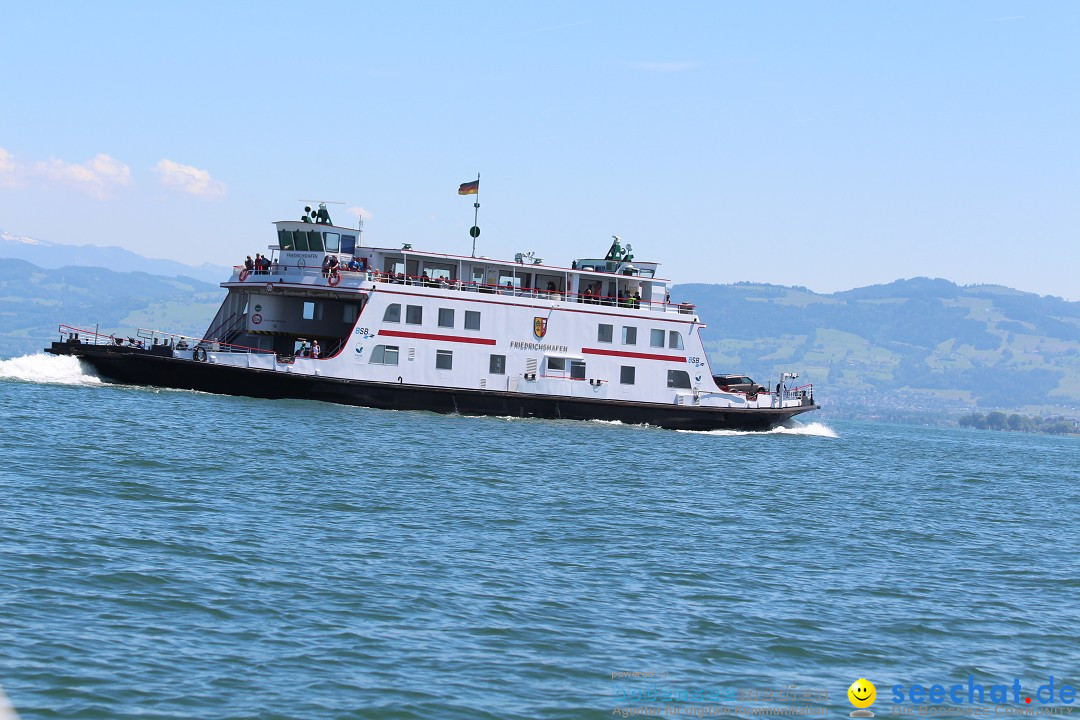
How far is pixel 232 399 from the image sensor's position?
42.4 meters

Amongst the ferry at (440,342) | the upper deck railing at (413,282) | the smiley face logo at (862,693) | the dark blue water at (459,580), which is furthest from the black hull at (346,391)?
the smiley face logo at (862,693)

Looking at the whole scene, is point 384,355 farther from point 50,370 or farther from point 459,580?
point 459,580

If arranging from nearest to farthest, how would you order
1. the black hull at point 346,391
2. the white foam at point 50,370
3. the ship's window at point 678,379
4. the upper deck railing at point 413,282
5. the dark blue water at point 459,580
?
the dark blue water at point 459,580, the black hull at point 346,391, the white foam at point 50,370, the upper deck railing at point 413,282, the ship's window at point 678,379

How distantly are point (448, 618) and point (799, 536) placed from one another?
36.5ft

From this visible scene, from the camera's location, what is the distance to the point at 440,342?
4522 cm

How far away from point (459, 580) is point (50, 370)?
3076 centimetres

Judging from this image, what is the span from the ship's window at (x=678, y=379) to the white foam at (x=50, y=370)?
21193mm

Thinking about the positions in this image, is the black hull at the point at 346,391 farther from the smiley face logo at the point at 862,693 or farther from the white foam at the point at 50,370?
the smiley face logo at the point at 862,693

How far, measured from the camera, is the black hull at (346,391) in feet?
138

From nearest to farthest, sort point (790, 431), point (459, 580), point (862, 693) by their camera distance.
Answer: point (862, 693) → point (459, 580) → point (790, 431)

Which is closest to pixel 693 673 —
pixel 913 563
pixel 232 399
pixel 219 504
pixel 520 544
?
pixel 520 544

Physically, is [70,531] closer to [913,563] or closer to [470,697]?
[470,697]

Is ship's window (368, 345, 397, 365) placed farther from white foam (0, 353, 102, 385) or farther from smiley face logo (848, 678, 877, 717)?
smiley face logo (848, 678, 877, 717)

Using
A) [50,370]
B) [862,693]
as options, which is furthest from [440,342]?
[862,693]
